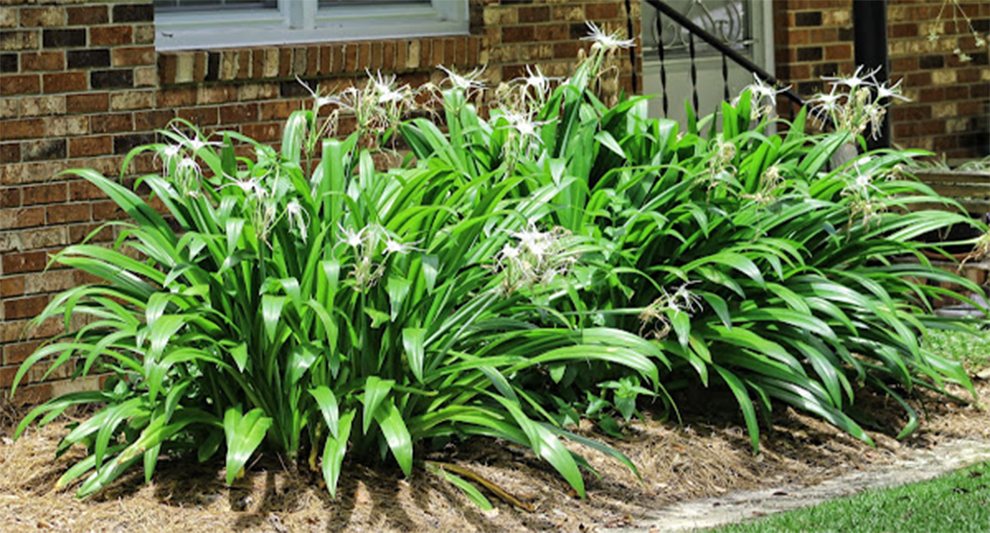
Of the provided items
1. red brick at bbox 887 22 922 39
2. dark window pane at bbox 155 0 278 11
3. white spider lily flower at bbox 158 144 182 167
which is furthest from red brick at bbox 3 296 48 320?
red brick at bbox 887 22 922 39

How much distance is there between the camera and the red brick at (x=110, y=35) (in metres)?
6.20

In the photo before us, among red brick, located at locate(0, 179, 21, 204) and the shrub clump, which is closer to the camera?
the shrub clump

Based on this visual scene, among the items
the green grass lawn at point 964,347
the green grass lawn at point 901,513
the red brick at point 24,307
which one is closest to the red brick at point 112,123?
the red brick at point 24,307

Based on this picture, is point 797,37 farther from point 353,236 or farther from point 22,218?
point 353,236

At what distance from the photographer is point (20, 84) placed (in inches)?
236

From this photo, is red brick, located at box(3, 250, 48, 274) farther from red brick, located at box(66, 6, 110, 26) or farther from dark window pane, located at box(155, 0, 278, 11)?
dark window pane, located at box(155, 0, 278, 11)

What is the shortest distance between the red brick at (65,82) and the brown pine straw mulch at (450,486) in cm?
133

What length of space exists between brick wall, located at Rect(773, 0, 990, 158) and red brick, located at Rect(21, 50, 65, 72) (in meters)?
4.94

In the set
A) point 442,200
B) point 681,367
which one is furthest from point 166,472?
point 681,367

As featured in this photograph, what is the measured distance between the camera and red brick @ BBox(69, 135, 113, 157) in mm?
6172

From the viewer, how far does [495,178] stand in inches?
226

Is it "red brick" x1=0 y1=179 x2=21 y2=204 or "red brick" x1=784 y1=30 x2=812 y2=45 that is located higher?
"red brick" x1=784 y1=30 x2=812 y2=45

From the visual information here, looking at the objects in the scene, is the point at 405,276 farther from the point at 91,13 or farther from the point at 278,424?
the point at 91,13

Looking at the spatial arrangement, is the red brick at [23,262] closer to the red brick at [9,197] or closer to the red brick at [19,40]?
the red brick at [9,197]
